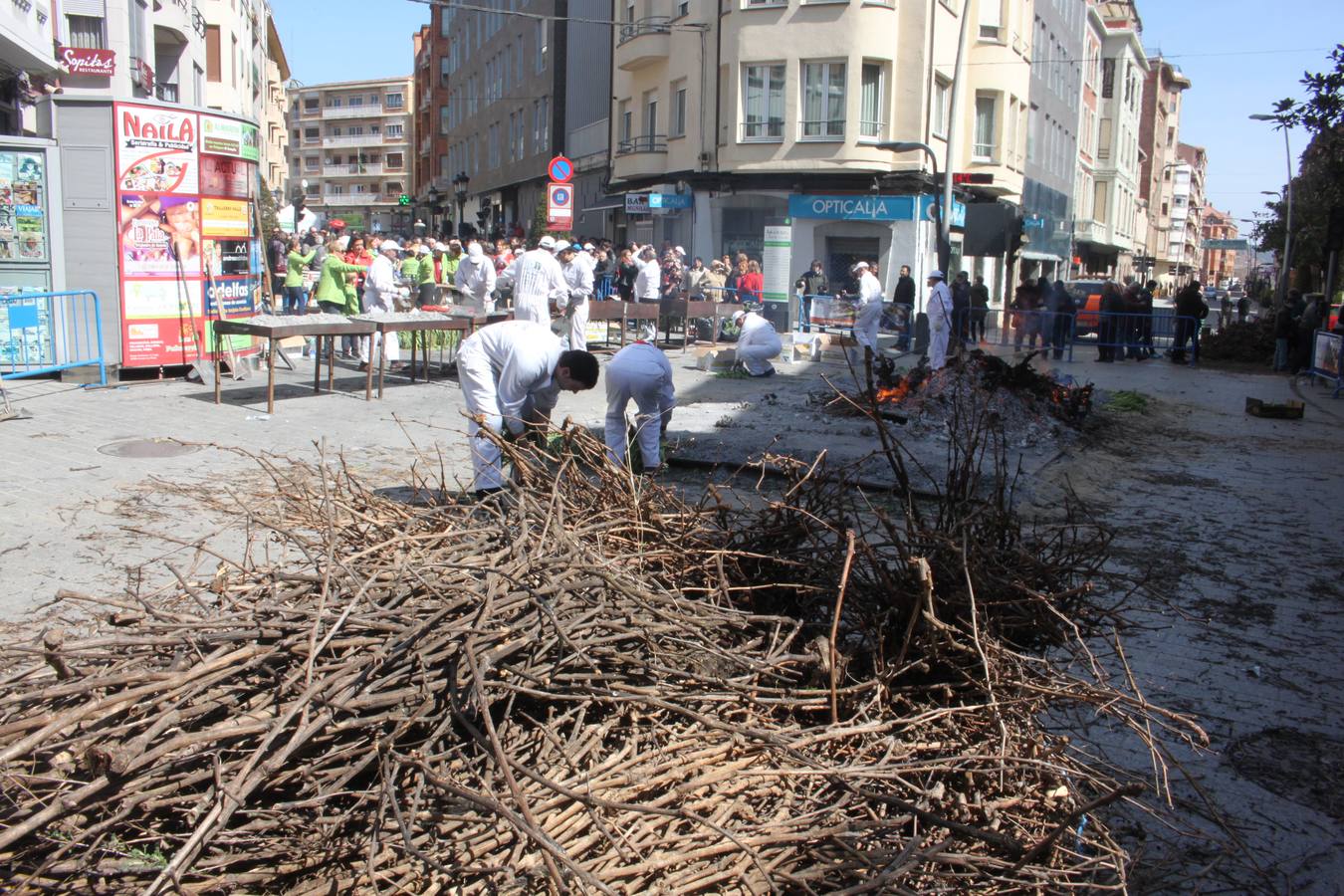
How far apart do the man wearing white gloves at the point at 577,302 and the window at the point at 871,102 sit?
51.2 feet

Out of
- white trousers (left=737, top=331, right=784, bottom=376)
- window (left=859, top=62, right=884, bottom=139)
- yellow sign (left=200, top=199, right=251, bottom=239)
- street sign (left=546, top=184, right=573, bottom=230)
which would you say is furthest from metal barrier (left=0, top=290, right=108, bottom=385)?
window (left=859, top=62, right=884, bottom=139)

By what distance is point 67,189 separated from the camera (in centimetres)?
1259

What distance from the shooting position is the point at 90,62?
68.7 ft

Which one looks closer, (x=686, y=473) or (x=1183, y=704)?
(x=1183, y=704)

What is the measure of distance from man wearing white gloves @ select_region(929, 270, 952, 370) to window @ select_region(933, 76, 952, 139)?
16.1 metres

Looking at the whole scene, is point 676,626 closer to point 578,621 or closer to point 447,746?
point 578,621

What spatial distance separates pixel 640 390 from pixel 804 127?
81.3 feet

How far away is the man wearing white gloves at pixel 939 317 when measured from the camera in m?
17.2

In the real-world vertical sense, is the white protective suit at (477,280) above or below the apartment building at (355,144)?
below

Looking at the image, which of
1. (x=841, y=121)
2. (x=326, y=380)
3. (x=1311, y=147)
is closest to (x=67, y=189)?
(x=326, y=380)

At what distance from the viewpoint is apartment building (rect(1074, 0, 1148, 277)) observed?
59938 millimetres

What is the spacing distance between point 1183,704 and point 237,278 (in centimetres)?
1244

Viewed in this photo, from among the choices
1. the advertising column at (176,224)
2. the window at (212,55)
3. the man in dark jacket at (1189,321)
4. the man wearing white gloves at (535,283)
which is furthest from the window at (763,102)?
the window at (212,55)

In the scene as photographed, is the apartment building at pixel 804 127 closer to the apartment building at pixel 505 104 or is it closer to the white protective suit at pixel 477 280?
the apartment building at pixel 505 104
